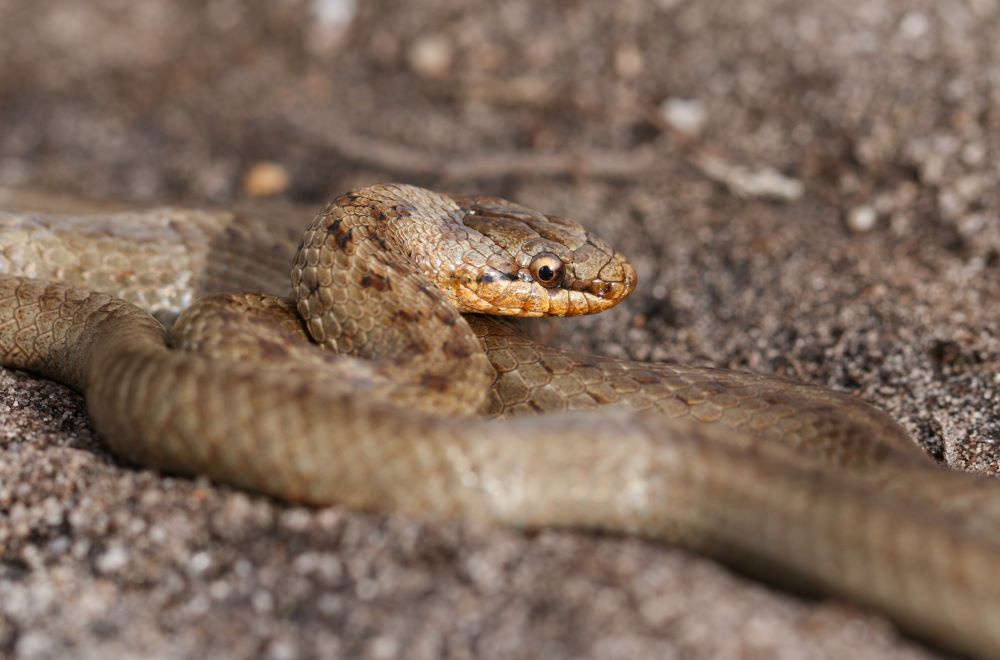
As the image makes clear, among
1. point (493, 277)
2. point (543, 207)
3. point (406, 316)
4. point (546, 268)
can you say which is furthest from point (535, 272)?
point (543, 207)

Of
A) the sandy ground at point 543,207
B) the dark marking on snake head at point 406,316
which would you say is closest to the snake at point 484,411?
the dark marking on snake head at point 406,316

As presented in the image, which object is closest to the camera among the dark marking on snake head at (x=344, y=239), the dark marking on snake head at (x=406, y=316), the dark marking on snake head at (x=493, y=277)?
the dark marking on snake head at (x=406, y=316)

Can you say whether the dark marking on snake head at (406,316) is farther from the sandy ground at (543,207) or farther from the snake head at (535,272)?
the sandy ground at (543,207)

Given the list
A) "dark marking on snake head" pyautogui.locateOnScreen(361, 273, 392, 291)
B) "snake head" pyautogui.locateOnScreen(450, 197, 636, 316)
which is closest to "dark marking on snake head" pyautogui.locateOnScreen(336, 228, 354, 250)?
"dark marking on snake head" pyautogui.locateOnScreen(361, 273, 392, 291)

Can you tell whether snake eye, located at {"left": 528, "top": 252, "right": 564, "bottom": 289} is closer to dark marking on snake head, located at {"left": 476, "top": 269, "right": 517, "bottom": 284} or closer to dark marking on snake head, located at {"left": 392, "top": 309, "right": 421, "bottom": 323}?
dark marking on snake head, located at {"left": 476, "top": 269, "right": 517, "bottom": 284}

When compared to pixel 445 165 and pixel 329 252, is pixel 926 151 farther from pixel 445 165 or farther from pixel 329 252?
pixel 329 252
